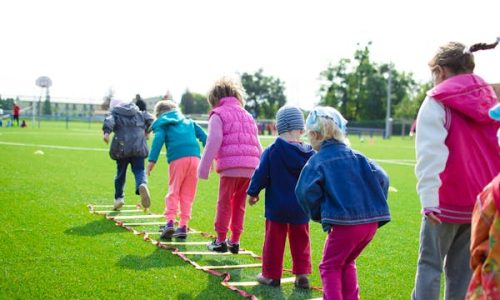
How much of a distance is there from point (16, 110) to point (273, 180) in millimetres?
39345

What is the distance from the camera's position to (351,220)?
381 centimetres

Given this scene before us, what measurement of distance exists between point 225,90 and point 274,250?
2141 mm

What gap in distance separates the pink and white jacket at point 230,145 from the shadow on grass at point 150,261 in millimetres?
985

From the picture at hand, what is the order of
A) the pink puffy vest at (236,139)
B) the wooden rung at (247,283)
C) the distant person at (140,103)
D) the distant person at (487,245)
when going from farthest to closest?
1. the distant person at (140,103)
2. the pink puffy vest at (236,139)
3. the wooden rung at (247,283)
4. the distant person at (487,245)

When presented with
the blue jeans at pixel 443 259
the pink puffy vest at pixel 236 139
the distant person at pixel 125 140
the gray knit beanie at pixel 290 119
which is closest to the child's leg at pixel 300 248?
the gray knit beanie at pixel 290 119

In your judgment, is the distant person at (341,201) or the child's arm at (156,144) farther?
the child's arm at (156,144)

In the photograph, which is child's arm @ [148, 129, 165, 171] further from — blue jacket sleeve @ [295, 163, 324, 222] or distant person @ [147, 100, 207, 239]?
blue jacket sleeve @ [295, 163, 324, 222]

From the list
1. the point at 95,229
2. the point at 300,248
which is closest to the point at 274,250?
the point at 300,248

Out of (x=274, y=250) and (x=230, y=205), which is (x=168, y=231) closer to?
(x=230, y=205)

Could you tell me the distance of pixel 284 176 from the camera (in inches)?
194

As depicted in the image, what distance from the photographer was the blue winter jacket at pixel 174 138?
6.96m

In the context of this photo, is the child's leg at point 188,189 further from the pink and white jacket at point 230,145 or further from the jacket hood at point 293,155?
the jacket hood at point 293,155

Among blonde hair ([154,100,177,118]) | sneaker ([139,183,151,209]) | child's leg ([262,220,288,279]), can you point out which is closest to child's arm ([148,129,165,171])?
blonde hair ([154,100,177,118])

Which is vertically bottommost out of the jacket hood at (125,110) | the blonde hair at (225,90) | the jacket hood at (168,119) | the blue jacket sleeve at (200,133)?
the blue jacket sleeve at (200,133)
